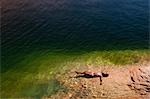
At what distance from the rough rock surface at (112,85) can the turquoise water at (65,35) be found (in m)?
1.88

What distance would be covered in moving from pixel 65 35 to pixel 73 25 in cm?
282

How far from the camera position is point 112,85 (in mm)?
25453

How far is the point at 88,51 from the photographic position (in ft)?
103

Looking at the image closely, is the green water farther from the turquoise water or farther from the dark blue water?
the dark blue water

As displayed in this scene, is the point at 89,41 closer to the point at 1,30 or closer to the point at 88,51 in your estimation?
the point at 88,51

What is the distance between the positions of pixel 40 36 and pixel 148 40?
41.4 ft

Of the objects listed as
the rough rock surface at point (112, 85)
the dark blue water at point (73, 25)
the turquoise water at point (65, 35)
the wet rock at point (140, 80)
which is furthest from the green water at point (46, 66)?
the wet rock at point (140, 80)

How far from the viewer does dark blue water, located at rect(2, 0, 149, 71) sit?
106 feet

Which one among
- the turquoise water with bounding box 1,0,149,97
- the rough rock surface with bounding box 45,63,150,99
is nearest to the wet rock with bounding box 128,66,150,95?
the rough rock surface with bounding box 45,63,150,99

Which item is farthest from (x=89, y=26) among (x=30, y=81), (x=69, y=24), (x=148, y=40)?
(x=30, y=81)

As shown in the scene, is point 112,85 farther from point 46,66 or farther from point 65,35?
point 65,35

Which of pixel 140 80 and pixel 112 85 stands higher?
pixel 140 80

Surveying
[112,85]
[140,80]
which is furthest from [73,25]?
[140,80]

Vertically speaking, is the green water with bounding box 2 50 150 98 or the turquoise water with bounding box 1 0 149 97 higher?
the turquoise water with bounding box 1 0 149 97
